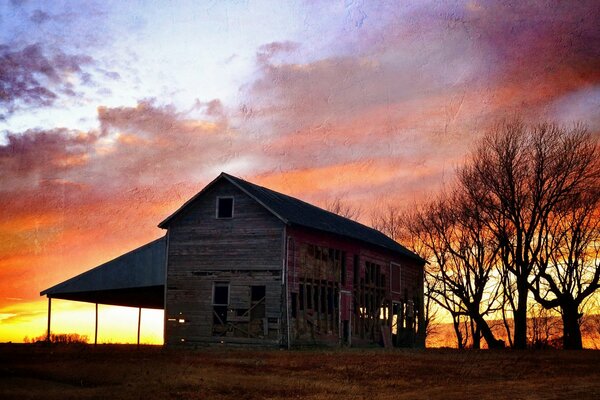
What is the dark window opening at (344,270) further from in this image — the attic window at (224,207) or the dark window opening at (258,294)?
the attic window at (224,207)

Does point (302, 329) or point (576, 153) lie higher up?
point (576, 153)

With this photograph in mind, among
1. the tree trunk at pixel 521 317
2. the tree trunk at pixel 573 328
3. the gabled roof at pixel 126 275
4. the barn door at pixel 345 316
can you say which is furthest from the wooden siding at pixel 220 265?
the tree trunk at pixel 573 328

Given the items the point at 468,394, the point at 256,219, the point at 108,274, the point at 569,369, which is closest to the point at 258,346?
the point at 256,219

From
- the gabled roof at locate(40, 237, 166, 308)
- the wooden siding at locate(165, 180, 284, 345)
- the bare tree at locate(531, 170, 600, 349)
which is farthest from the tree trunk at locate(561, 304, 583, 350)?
the gabled roof at locate(40, 237, 166, 308)

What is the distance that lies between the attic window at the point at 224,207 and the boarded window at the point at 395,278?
13.7m

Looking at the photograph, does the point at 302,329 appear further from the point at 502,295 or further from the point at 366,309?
the point at 502,295

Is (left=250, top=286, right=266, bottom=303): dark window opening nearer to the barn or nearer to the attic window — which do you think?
the barn

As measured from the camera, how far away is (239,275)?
33906mm

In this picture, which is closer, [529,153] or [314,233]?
[314,233]

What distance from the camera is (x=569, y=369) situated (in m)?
26.7

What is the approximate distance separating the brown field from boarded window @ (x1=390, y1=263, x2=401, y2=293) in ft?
47.3

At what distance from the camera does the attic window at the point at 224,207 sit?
34688mm

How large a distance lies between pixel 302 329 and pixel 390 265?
12155mm

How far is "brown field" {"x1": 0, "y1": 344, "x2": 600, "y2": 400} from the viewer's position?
62.0ft
